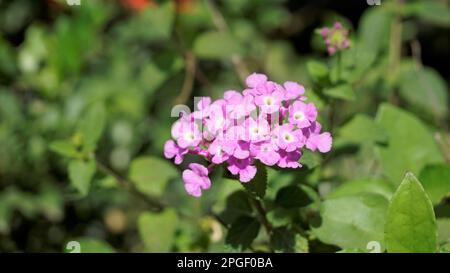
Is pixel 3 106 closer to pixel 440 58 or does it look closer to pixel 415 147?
pixel 415 147

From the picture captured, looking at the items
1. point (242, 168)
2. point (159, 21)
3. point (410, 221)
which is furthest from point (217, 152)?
point (159, 21)

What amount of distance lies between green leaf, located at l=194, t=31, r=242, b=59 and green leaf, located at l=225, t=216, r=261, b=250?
0.79 m

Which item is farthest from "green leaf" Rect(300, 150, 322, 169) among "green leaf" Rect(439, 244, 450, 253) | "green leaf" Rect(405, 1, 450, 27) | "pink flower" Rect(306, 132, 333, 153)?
"green leaf" Rect(405, 1, 450, 27)

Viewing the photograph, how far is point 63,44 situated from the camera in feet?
6.77

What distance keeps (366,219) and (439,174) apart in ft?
Answer: 0.67

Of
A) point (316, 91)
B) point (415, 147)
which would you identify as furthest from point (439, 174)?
point (316, 91)

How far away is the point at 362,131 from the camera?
137 cm

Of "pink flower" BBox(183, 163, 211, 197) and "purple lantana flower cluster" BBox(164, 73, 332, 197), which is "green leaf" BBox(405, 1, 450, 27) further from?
"pink flower" BBox(183, 163, 211, 197)

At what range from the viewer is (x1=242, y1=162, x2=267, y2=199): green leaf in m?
1.01

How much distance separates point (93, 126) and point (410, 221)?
32.7 inches

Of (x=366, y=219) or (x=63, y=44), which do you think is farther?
(x=63, y=44)

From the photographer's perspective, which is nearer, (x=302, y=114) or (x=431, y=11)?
(x=302, y=114)

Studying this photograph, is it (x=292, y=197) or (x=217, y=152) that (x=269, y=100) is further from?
(x=292, y=197)

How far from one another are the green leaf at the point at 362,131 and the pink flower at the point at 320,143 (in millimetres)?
381
